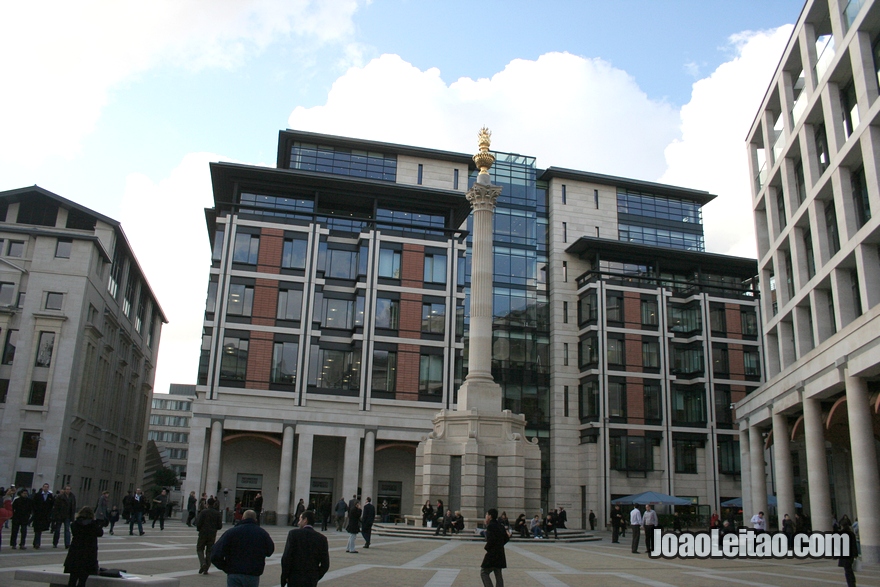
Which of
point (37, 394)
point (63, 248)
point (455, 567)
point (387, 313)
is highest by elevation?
point (63, 248)

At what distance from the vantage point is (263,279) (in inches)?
2212

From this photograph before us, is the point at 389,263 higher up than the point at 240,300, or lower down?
higher up

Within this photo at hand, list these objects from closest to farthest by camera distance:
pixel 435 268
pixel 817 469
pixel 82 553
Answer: pixel 82 553, pixel 817 469, pixel 435 268

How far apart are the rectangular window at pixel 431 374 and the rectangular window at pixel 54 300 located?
27.2m

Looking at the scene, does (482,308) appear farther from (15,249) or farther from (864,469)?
(15,249)

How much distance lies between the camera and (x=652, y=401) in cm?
6644

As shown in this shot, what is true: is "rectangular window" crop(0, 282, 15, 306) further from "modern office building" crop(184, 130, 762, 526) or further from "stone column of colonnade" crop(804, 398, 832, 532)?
"stone column of colonnade" crop(804, 398, 832, 532)

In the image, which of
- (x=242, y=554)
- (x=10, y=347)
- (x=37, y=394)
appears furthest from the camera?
(x=37, y=394)

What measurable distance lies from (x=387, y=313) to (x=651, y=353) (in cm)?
2598

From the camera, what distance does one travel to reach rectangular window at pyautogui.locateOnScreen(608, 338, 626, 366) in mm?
66500

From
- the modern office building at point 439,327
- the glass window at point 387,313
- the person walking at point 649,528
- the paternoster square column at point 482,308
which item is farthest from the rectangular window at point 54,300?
the person walking at point 649,528

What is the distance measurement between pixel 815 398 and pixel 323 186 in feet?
131

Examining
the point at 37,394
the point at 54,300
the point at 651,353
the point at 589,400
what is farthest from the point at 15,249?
the point at 651,353

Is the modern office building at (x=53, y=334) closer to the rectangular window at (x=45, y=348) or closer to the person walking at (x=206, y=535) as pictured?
the rectangular window at (x=45, y=348)
